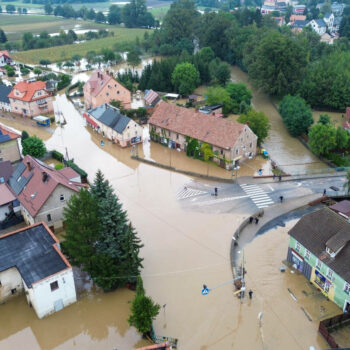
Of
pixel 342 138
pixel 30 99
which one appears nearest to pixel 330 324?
pixel 342 138

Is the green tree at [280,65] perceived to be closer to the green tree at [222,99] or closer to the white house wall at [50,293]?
the green tree at [222,99]

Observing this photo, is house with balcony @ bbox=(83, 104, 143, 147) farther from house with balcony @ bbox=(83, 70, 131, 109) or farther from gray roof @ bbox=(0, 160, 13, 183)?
gray roof @ bbox=(0, 160, 13, 183)

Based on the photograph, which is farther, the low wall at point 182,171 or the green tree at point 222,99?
the green tree at point 222,99

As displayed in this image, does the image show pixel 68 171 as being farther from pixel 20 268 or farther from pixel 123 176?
pixel 20 268

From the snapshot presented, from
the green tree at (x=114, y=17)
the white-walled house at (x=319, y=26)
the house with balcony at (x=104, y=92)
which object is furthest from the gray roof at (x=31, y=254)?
the green tree at (x=114, y=17)

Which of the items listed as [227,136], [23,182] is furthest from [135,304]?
[227,136]

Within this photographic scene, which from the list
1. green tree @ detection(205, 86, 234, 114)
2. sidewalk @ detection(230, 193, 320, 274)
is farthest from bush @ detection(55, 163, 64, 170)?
green tree @ detection(205, 86, 234, 114)
